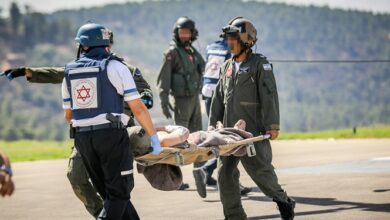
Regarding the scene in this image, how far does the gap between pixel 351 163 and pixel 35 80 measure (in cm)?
857

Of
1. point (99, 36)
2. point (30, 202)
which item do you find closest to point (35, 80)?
point (99, 36)

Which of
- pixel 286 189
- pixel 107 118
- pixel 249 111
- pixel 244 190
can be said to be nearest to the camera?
pixel 107 118

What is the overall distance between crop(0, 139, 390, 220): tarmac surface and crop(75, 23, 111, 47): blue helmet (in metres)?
3.22

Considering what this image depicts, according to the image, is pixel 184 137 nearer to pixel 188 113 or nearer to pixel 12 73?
pixel 12 73

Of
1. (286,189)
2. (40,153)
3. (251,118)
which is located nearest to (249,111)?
(251,118)

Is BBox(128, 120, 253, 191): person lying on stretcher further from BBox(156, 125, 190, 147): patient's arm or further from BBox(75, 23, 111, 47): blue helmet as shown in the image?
BBox(75, 23, 111, 47): blue helmet

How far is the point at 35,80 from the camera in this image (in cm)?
930

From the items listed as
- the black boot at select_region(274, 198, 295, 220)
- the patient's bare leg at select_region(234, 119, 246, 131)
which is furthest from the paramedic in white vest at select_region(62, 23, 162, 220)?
the black boot at select_region(274, 198, 295, 220)

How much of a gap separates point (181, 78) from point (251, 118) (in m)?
4.48

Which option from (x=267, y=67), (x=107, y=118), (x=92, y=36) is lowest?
(x=107, y=118)

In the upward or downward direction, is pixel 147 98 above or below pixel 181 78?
above

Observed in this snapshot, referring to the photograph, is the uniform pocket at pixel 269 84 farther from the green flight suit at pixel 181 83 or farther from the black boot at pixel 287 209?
the green flight suit at pixel 181 83

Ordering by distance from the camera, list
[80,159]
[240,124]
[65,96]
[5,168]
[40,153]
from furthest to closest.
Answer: [40,153], [240,124], [80,159], [65,96], [5,168]

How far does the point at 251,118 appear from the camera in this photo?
10.2 meters
